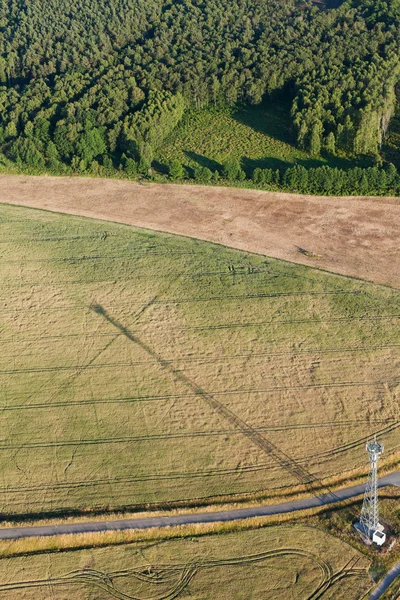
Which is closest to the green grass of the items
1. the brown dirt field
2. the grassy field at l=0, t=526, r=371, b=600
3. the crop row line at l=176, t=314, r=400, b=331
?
the brown dirt field

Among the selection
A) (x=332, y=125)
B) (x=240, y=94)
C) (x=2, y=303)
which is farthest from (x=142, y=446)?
(x=240, y=94)

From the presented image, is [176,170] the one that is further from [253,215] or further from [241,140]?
[253,215]

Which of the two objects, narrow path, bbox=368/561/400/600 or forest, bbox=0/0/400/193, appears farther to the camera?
forest, bbox=0/0/400/193

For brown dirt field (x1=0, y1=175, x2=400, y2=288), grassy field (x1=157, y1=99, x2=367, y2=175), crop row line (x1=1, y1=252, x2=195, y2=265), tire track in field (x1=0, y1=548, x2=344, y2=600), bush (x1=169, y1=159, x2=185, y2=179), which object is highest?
grassy field (x1=157, y1=99, x2=367, y2=175)

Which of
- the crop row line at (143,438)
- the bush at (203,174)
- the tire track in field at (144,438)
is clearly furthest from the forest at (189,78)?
the crop row line at (143,438)

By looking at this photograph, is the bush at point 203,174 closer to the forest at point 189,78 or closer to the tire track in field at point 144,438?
the forest at point 189,78

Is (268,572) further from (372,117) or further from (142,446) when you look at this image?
(372,117)

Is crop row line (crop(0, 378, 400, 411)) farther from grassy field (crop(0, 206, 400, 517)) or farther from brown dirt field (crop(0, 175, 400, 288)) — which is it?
brown dirt field (crop(0, 175, 400, 288))
